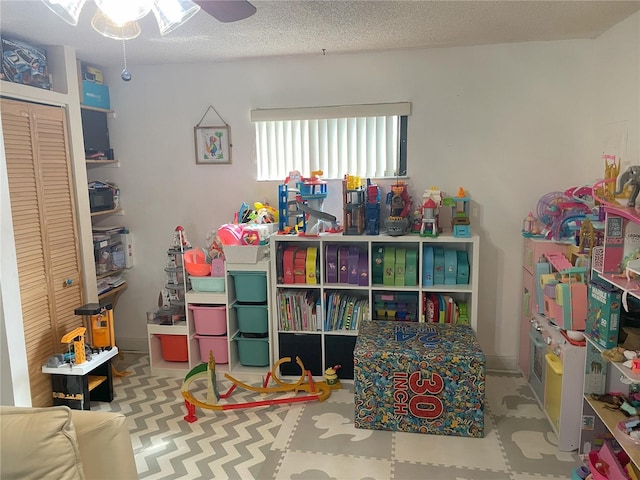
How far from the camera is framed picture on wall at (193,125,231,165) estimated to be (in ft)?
11.8

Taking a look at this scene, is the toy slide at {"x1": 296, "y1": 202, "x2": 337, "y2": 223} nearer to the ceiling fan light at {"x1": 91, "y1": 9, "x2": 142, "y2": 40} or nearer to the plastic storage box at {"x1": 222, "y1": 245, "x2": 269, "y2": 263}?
the plastic storage box at {"x1": 222, "y1": 245, "x2": 269, "y2": 263}

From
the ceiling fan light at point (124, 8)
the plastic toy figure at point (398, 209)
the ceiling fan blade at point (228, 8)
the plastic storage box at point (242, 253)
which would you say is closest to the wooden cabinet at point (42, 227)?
the plastic storage box at point (242, 253)

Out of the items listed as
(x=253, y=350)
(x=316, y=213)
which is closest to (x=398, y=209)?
(x=316, y=213)

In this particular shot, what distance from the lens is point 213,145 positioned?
11.8 feet

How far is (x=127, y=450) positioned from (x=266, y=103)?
2576 millimetres

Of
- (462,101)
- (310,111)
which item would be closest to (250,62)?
(310,111)

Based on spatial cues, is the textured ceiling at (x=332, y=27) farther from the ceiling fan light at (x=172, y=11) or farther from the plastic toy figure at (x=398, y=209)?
the plastic toy figure at (x=398, y=209)

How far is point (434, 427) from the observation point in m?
2.64

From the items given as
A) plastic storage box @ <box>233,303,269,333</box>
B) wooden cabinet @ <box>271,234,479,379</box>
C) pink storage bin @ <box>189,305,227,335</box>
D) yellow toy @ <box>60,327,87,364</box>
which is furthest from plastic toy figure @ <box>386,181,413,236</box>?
yellow toy @ <box>60,327,87,364</box>

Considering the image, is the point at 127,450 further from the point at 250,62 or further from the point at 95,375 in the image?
the point at 250,62

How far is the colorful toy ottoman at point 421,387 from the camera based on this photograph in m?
2.57

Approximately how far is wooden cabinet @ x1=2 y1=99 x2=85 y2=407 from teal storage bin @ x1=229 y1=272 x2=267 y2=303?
1072 millimetres

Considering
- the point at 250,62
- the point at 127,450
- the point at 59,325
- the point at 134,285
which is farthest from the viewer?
the point at 134,285

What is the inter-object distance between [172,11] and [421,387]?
2205mm
